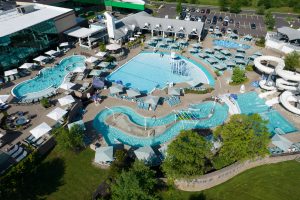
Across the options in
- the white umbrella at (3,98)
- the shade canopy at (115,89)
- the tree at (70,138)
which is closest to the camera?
the tree at (70,138)

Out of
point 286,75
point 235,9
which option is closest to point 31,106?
point 286,75

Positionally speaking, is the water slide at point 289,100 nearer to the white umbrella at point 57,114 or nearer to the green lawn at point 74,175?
the green lawn at point 74,175

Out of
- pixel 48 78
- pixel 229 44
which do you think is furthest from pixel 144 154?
pixel 229 44

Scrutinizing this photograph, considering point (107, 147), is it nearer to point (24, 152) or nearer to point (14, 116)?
point (24, 152)

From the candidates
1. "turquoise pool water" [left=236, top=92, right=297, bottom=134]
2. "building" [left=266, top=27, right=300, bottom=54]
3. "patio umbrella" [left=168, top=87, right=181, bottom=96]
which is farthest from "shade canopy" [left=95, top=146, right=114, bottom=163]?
"building" [left=266, top=27, right=300, bottom=54]

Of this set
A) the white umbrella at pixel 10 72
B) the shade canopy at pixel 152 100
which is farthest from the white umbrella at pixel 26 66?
the shade canopy at pixel 152 100

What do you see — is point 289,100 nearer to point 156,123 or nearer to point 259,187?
point 259,187

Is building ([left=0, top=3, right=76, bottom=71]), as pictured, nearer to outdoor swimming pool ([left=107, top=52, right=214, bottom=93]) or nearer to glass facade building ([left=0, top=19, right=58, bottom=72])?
glass facade building ([left=0, top=19, right=58, bottom=72])
